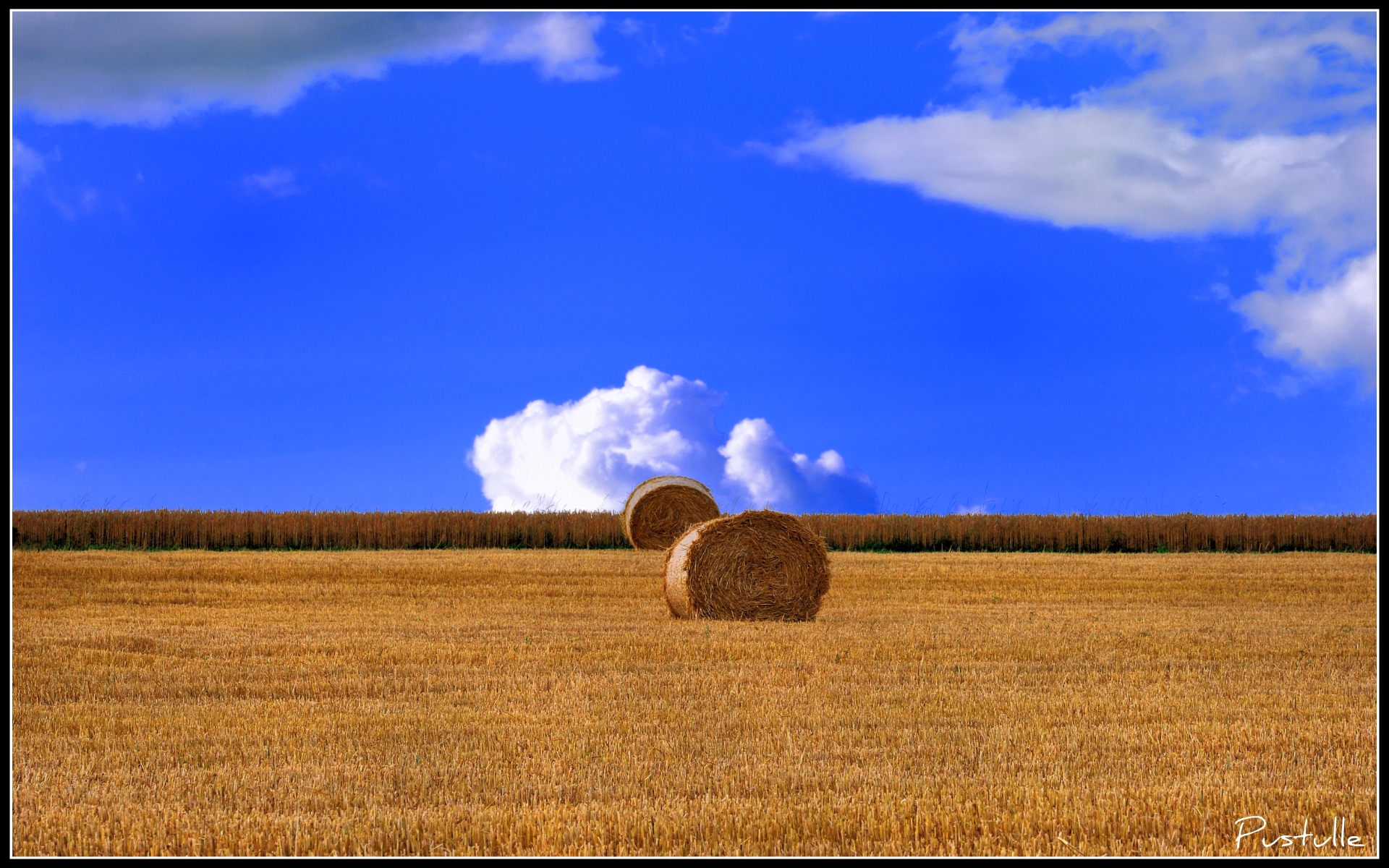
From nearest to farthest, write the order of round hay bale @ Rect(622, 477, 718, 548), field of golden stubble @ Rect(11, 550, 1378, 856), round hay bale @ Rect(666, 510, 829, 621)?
1. field of golden stubble @ Rect(11, 550, 1378, 856)
2. round hay bale @ Rect(666, 510, 829, 621)
3. round hay bale @ Rect(622, 477, 718, 548)

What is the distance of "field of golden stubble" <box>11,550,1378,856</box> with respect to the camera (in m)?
6.24

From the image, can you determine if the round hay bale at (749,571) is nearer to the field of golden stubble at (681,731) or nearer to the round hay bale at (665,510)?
the field of golden stubble at (681,731)

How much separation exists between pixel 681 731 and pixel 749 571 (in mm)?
9274

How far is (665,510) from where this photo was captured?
3034cm

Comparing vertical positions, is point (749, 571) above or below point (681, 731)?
above

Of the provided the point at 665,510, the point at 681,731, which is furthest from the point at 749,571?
the point at 665,510

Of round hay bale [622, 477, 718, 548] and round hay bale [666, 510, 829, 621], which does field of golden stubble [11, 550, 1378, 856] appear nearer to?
round hay bale [666, 510, 829, 621]

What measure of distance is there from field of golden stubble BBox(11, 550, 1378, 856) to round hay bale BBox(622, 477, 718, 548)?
37.1ft

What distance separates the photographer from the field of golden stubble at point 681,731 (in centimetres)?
624

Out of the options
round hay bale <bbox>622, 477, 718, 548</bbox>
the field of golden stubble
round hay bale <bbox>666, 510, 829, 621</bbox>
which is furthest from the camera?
round hay bale <bbox>622, 477, 718, 548</bbox>

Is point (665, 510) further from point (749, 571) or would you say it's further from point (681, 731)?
point (681, 731)

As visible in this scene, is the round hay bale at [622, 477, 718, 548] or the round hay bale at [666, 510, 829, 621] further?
the round hay bale at [622, 477, 718, 548]

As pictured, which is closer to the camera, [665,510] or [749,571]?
[749,571]

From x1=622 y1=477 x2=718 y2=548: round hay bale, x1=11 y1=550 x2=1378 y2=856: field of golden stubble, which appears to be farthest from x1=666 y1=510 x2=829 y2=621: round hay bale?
x1=622 y1=477 x2=718 y2=548: round hay bale
